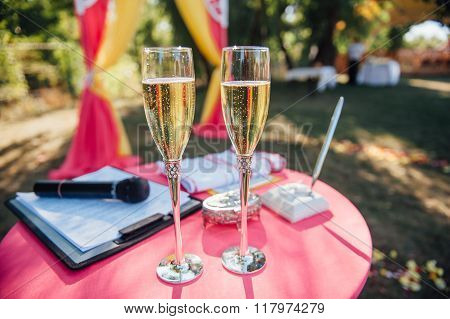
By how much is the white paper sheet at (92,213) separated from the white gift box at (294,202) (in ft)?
1.19

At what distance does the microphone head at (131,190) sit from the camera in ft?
3.95

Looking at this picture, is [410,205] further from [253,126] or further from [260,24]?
[260,24]

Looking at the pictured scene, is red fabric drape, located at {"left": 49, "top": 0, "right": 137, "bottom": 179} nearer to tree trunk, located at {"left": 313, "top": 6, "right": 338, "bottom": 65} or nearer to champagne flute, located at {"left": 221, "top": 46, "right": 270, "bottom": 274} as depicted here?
champagne flute, located at {"left": 221, "top": 46, "right": 270, "bottom": 274}

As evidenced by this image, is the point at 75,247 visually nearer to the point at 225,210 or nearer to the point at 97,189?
the point at 97,189

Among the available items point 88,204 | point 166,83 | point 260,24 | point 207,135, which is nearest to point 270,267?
point 166,83

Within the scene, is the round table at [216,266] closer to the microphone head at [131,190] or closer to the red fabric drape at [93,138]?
the microphone head at [131,190]

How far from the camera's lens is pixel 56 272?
0.92 metres

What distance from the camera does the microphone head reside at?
1.20 m

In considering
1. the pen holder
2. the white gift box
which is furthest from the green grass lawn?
the pen holder

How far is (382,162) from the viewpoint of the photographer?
14.9 ft

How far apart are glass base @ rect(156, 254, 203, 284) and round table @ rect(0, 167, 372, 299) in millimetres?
19

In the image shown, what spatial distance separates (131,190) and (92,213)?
0.17 m

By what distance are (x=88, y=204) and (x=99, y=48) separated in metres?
2.65

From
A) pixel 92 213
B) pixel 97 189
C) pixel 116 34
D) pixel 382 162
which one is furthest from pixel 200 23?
pixel 92 213
